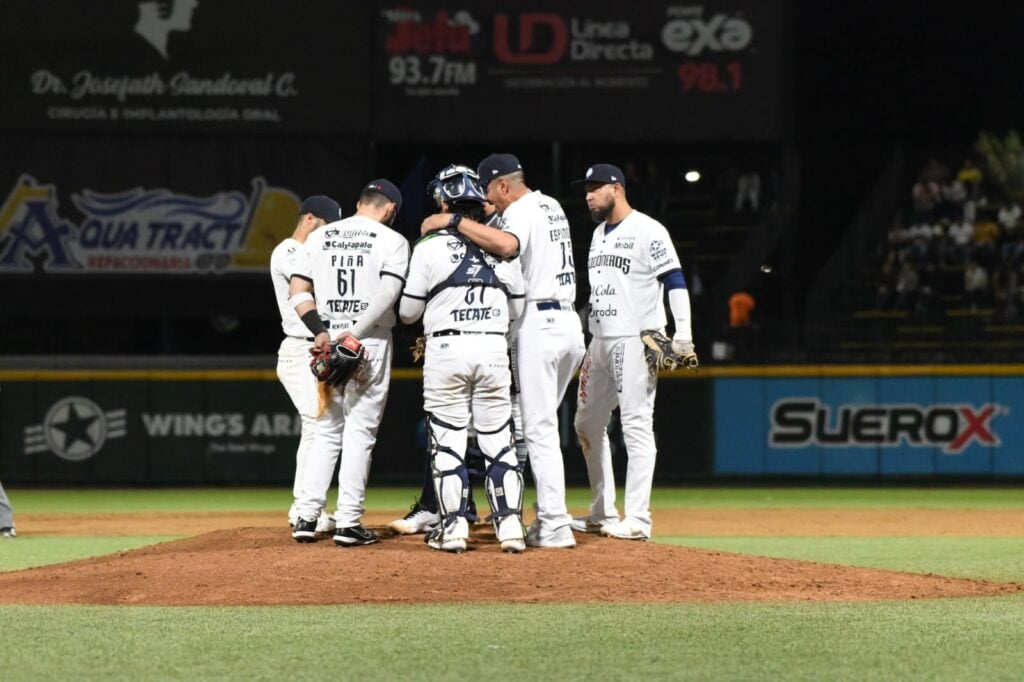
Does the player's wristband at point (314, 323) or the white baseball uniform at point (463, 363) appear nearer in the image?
the white baseball uniform at point (463, 363)

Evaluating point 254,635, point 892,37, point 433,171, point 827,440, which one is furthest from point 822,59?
point 254,635

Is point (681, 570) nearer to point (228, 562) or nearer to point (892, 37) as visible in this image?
point (228, 562)

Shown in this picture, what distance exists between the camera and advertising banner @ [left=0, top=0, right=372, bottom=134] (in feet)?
69.7

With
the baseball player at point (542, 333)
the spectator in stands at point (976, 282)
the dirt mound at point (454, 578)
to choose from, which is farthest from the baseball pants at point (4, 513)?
the spectator in stands at point (976, 282)

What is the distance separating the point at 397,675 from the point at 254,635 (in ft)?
3.62

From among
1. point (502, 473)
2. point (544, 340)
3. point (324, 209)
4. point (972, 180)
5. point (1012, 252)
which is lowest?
point (502, 473)

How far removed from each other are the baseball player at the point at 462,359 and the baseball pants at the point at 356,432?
1.35ft

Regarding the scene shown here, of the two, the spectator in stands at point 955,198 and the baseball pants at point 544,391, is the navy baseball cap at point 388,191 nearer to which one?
the baseball pants at point 544,391

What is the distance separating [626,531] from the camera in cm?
915

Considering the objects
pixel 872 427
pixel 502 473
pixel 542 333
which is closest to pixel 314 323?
pixel 542 333

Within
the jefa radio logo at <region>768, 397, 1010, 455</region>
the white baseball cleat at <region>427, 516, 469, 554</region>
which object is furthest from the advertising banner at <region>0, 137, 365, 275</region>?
the white baseball cleat at <region>427, 516, 469, 554</region>

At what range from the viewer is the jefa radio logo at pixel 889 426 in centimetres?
1730

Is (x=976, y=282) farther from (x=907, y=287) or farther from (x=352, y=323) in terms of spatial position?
(x=352, y=323)

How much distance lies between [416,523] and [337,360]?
55.7 inches
